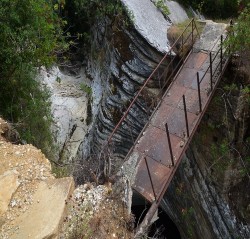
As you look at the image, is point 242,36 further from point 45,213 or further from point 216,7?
point 45,213

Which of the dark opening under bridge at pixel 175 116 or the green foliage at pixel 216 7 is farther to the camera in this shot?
the green foliage at pixel 216 7

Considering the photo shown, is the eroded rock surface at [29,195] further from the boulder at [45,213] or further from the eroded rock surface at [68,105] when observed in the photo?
the eroded rock surface at [68,105]

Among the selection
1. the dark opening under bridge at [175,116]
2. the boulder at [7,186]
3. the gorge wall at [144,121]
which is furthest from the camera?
the gorge wall at [144,121]

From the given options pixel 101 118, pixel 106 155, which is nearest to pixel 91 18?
pixel 101 118

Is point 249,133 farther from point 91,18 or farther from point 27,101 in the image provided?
point 91,18

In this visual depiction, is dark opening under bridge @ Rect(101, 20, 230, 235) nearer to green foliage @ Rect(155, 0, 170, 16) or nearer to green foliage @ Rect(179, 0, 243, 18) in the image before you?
green foliage @ Rect(155, 0, 170, 16)

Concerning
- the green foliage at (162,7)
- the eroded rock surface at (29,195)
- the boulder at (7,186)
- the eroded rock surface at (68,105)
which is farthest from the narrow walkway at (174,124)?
the eroded rock surface at (68,105)

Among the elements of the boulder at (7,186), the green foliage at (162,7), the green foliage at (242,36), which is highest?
the green foliage at (162,7)
